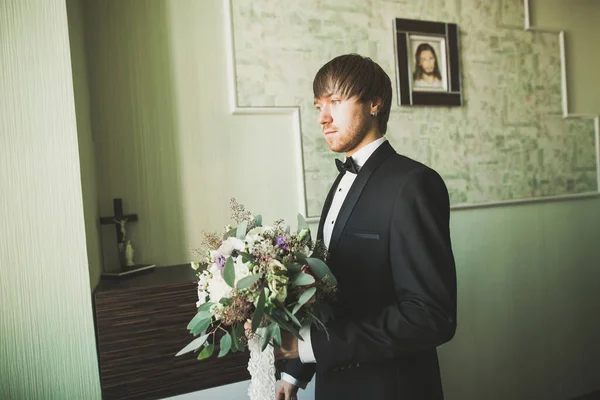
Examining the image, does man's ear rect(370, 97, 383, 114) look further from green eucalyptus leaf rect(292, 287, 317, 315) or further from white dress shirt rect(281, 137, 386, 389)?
Result: green eucalyptus leaf rect(292, 287, 317, 315)

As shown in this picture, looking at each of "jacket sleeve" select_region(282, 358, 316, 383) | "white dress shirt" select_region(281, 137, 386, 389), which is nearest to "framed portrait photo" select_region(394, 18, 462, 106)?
"white dress shirt" select_region(281, 137, 386, 389)

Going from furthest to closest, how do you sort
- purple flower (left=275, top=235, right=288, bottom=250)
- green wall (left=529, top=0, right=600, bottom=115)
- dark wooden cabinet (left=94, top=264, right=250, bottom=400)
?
1. green wall (left=529, top=0, right=600, bottom=115)
2. dark wooden cabinet (left=94, top=264, right=250, bottom=400)
3. purple flower (left=275, top=235, right=288, bottom=250)

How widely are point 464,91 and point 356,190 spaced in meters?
1.86

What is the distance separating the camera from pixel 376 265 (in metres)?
1.32

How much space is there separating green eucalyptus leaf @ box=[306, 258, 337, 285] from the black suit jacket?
0.18 m

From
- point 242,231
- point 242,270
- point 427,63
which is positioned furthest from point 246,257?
point 427,63

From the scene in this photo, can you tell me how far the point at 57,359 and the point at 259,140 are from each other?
4.34 ft

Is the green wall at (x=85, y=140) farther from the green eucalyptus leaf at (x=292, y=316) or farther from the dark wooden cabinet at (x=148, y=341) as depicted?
the green eucalyptus leaf at (x=292, y=316)

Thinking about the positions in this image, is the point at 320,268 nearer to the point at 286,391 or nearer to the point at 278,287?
the point at 278,287

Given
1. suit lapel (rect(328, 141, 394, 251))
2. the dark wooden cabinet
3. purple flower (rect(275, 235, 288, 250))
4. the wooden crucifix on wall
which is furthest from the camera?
the wooden crucifix on wall

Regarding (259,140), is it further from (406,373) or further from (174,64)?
(406,373)

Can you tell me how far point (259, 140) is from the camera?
2.37 m

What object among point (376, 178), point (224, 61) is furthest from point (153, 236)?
point (376, 178)

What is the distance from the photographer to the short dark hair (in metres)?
1.38
